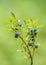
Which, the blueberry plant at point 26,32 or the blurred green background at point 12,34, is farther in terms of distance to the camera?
the blurred green background at point 12,34

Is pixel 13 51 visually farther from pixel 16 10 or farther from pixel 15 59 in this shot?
pixel 16 10

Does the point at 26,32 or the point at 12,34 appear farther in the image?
the point at 12,34

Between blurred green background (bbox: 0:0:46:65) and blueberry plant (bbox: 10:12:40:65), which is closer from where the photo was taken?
blueberry plant (bbox: 10:12:40:65)

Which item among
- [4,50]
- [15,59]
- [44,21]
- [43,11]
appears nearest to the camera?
[15,59]

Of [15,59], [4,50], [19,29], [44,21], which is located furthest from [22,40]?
[44,21]
